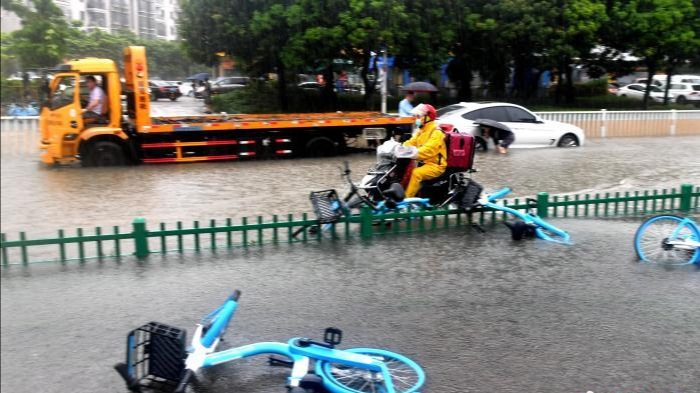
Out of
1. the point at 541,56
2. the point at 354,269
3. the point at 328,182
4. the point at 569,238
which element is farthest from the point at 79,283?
the point at 541,56

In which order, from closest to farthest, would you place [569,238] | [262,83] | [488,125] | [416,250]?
[416,250], [569,238], [488,125], [262,83]

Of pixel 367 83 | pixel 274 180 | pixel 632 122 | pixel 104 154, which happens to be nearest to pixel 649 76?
pixel 632 122

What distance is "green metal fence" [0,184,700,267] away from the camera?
5785mm

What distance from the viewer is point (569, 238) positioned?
23.5 feet

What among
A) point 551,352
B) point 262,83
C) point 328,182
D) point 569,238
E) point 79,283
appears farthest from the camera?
point 262,83

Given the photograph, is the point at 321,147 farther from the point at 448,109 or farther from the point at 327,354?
the point at 327,354

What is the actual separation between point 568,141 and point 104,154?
413 inches

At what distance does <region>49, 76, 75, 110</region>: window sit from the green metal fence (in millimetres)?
4345

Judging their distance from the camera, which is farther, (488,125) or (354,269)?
(488,125)

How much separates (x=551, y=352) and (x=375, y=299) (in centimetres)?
149

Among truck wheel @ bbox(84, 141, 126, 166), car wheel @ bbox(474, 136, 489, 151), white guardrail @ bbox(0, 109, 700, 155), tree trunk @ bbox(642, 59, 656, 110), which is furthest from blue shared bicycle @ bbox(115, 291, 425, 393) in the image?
tree trunk @ bbox(642, 59, 656, 110)

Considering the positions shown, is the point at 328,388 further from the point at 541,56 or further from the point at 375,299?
the point at 541,56

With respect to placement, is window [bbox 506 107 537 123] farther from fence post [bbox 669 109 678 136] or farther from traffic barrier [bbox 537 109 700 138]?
fence post [bbox 669 109 678 136]

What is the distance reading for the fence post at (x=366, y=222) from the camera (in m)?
6.95
